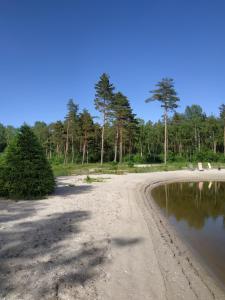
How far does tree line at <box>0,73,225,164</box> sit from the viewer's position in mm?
41219

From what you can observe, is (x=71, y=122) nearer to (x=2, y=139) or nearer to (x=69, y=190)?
(x=69, y=190)

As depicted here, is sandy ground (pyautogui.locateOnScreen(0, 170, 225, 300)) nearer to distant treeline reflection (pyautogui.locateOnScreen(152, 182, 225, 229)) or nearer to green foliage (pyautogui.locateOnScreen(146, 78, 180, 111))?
distant treeline reflection (pyautogui.locateOnScreen(152, 182, 225, 229))

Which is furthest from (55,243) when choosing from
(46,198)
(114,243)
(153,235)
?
(46,198)

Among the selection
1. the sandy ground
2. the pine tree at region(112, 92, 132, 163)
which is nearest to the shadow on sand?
the sandy ground

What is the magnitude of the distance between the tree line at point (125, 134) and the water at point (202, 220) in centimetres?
2221

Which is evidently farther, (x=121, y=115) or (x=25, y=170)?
(x=121, y=115)

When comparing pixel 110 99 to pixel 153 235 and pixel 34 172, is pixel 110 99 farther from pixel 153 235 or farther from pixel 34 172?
pixel 153 235

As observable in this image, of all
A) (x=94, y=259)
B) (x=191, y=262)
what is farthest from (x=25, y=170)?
(x=191, y=262)

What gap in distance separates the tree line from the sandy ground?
24.6 meters

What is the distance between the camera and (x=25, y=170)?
1172 cm

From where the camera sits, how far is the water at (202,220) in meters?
6.67

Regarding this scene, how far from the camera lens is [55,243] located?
609cm

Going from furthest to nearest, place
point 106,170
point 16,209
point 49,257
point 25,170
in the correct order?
point 106,170 → point 25,170 → point 16,209 → point 49,257

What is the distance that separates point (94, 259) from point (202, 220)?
6494mm
